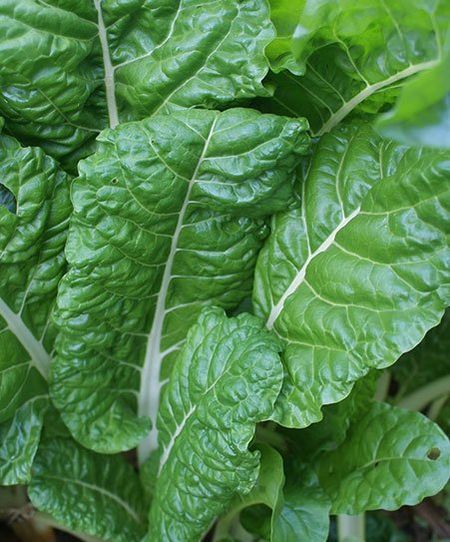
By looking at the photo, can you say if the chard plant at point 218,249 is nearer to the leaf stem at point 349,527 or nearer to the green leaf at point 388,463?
the green leaf at point 388,463

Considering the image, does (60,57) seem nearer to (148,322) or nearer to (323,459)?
(148,322)

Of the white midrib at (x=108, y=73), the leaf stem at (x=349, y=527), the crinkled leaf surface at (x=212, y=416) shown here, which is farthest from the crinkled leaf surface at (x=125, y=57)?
the leaf stem at (x=349, y=527)

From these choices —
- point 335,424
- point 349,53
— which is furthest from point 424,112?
point 335,424

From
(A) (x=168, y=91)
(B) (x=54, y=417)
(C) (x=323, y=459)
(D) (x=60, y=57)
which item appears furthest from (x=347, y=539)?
(D) (x=60, y=57)

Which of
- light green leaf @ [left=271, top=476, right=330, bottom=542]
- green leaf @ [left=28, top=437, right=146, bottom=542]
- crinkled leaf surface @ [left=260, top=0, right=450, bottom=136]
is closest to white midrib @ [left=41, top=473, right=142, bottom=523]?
green leaf @ [left=28, top=437, right=146, bottom=542]

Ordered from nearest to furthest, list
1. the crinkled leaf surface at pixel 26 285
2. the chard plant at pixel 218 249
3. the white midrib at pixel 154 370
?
the chard plant at pixel 218 249 → the crinkled leaf surface at pixel 26 285 → the white midrib at pixel 154 370

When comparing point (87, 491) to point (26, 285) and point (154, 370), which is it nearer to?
point (154, 370)
